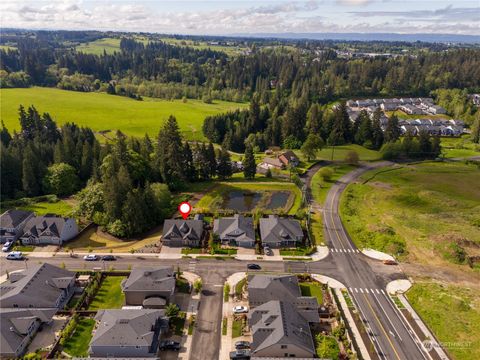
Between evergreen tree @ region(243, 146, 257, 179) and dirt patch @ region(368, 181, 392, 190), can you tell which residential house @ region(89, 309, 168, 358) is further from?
dirt patch @ region(368, 181, 392, 190)

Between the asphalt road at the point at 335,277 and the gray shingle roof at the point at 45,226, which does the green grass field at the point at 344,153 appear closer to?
the asphalt road at the point at 335,277

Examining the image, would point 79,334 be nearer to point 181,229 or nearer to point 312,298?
point 181,229

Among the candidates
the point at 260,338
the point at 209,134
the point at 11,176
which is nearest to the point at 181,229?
the point at 260,338

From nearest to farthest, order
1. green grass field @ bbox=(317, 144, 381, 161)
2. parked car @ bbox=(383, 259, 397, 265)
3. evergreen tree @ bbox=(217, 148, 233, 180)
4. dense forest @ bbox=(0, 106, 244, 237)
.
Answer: parked car @ bbox=(383, 259, 397, 265)
dense forest @ bbox=(0, 106, 244, 237)
evergreen tree @ bbox=(217, 148, 233, 180)
green grass field @ bbox=(317, 144, 381, 161)

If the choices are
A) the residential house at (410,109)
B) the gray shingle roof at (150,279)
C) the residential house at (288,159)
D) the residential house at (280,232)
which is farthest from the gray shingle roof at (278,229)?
the residential house at (410,109)

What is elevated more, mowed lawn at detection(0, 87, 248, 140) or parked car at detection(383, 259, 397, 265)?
mowed lawn at detection(0, 87, 248, 140)

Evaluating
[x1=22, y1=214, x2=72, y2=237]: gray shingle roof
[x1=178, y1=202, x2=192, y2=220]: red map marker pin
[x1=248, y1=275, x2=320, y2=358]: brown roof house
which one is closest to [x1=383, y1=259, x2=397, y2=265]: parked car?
[x1=248, y1=275, x2=320, y2=358]: brown roof house

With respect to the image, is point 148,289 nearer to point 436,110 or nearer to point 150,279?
point 150,279
